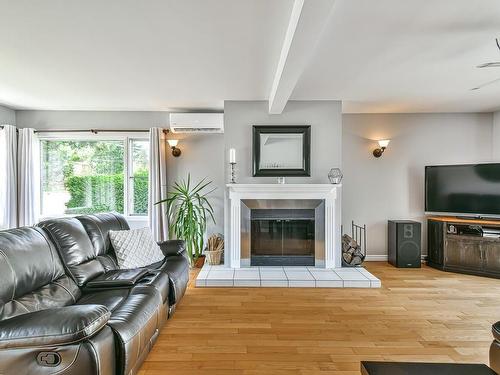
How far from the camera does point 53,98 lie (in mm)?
4051

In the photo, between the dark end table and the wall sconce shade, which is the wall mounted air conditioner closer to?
A: the wall sconce shade

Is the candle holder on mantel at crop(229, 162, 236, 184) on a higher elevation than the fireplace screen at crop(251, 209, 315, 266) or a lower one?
higher

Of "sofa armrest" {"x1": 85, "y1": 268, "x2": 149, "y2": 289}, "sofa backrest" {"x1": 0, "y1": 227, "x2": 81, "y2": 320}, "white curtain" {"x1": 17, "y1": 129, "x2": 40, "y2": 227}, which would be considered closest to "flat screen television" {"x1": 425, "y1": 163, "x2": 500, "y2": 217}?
"sofa armrest" {"x1": 85, "y1": 268, "x2": 149, "y2": 289}

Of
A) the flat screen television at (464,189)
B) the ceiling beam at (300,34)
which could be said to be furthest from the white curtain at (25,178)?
the flat screen television at (464,189)

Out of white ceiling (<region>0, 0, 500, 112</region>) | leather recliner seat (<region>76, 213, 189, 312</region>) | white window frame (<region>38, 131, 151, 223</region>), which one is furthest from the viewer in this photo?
white window frame (<region>38, 131, 151, 223</region>)

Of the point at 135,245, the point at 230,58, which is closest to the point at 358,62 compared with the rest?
the point at 230,58

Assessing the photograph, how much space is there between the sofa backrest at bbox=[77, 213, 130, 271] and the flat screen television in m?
4.63

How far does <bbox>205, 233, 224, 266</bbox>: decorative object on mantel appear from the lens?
13.9ft

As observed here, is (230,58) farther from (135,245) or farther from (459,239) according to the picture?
(459,239)

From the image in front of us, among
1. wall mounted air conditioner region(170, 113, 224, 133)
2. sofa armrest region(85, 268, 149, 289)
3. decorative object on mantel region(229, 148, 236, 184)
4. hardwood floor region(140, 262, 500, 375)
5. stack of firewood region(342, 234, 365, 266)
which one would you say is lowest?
hardwood floor region(140, 262, 500, 375)

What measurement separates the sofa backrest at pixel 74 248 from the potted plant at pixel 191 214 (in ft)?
5.52

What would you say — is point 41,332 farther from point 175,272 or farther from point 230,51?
point 230,51

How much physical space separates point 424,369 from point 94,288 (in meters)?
2.32

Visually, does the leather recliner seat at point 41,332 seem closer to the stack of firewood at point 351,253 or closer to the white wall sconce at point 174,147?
the white wall sconce at point 174,147
